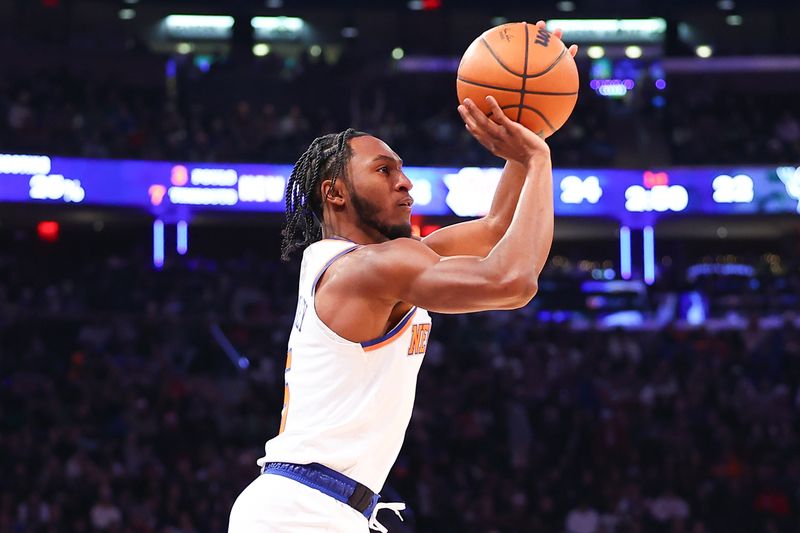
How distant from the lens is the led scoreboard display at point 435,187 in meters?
16.9

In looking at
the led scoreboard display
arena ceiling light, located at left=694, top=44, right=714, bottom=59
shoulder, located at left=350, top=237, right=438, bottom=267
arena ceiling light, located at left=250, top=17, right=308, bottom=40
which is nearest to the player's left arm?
shoulder, located at left=350, top=237, right=438, bottom=267

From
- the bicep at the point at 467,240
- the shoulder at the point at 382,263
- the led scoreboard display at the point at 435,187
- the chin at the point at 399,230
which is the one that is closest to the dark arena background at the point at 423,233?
the led scoreboard display at the point at 435,187

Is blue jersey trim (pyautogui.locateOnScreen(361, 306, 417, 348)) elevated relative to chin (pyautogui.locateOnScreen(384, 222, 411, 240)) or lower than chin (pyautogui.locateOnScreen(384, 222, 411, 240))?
lower

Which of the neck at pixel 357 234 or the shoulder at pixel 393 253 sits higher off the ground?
the neck at pixel 357 234

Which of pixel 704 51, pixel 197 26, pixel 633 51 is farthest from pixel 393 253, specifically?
pixel 633 51

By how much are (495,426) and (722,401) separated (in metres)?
2.96

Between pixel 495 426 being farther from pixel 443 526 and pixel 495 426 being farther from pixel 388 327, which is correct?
pixel 388 327

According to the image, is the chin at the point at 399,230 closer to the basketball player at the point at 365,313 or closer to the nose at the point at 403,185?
the basketball player at the point at 365,313

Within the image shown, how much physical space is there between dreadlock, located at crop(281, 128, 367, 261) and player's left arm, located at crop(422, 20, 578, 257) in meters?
0.45

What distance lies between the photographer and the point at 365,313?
3477mm

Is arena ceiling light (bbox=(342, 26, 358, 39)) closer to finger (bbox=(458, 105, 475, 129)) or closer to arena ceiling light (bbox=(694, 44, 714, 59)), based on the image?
arena ceiling light (bbox=(694, 44, 714, 59))

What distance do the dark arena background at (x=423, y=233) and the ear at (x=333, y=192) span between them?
26.4ft

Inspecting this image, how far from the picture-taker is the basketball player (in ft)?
11.1

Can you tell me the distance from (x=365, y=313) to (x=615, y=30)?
23392 mm
